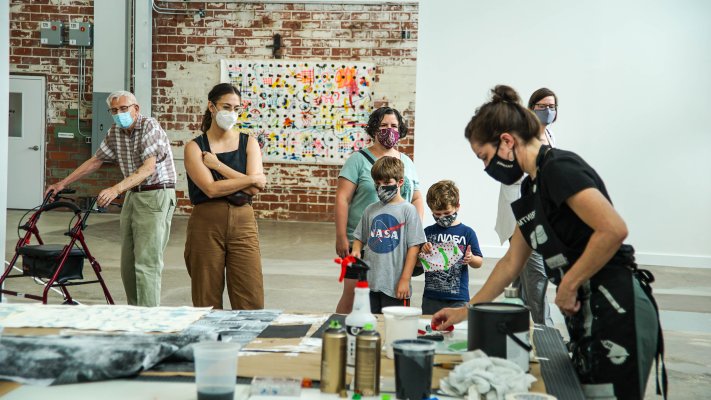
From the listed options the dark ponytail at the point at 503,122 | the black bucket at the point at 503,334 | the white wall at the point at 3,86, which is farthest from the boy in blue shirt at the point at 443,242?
the white wall at the point at 3,86

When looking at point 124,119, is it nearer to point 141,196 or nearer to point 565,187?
point 141,196

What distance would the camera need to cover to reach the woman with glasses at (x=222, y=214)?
3600 millimetres

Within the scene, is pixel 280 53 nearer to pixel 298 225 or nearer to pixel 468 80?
pixel 298 225

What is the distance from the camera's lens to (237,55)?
1018cm

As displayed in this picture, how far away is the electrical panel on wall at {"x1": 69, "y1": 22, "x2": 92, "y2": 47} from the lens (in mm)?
10180

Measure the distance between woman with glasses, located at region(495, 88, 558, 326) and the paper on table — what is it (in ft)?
5.61

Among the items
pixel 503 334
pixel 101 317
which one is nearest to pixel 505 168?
pixel 503 334

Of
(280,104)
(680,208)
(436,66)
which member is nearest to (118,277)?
(436,66)

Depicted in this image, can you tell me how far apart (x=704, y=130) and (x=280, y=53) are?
5336mm

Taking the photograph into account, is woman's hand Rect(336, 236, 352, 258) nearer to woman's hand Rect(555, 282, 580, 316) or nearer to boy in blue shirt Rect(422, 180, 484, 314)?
boy in blue shirt Rect(422, 180, 484, 314)

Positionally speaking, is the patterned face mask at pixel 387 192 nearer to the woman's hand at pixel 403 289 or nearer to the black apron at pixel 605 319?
the woman's hand at pixel 403 289

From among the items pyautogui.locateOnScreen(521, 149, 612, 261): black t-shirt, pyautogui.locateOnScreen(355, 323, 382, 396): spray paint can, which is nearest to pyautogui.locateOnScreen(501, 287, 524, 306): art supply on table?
pyautogui.locateOnScreen(521, 149, 612, 261): black t-shirt

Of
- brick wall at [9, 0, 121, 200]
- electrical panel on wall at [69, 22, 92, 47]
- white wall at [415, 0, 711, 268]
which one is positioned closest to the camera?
white wall at [415, 0, 711, 268]

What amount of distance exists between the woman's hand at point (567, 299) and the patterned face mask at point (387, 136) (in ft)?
5.99
